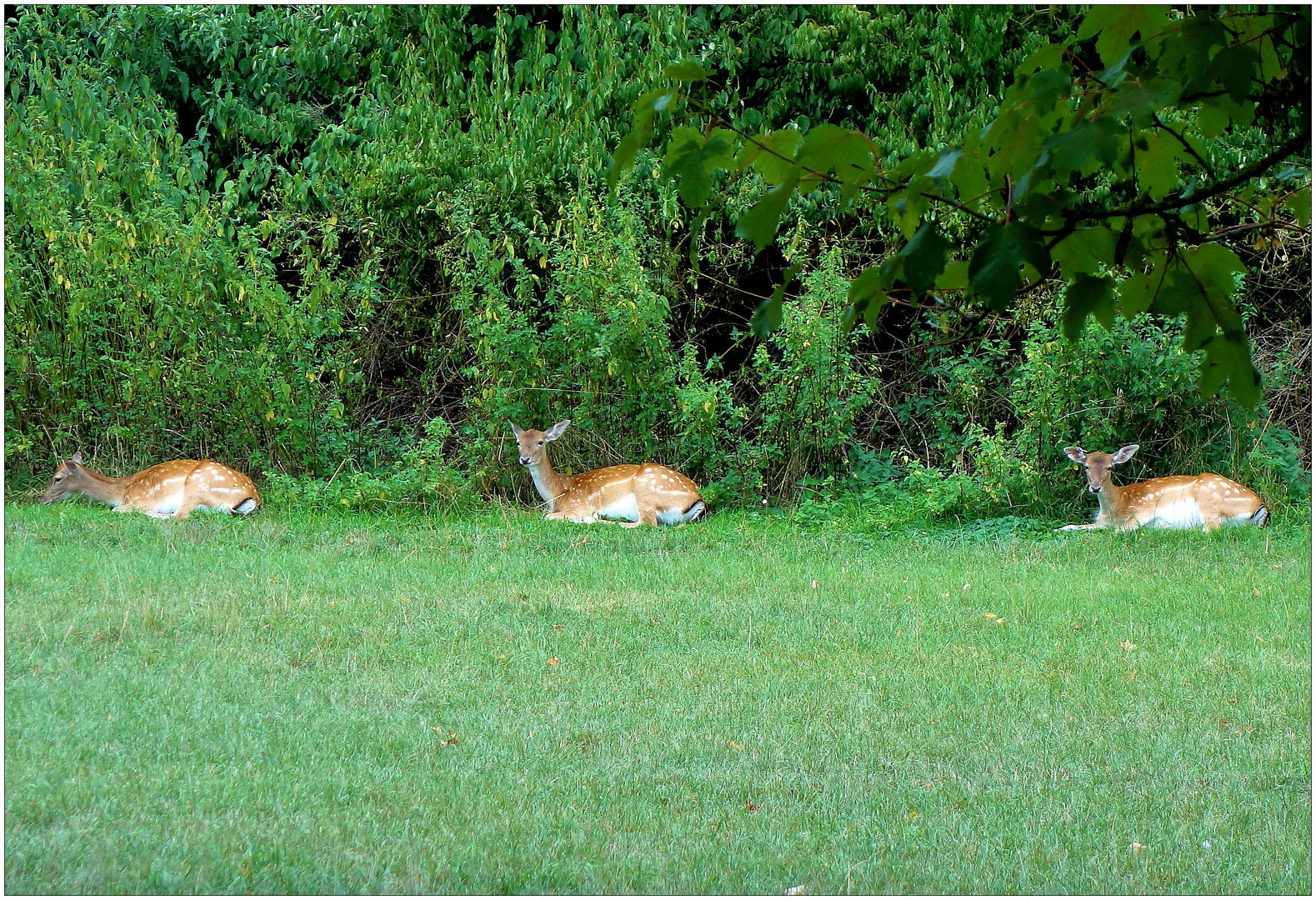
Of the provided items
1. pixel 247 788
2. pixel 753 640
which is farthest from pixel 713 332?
pixel 247 788

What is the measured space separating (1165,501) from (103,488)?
7.50m

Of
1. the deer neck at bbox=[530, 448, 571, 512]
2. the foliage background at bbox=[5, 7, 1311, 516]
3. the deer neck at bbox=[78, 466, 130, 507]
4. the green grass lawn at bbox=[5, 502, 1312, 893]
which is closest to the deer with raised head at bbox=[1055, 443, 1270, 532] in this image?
the foliage background at bbox=[5, 7, 1311, 516]

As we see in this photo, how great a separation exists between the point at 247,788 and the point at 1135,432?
768 centimetres

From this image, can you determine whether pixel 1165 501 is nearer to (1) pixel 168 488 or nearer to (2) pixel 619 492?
(2) pixel 619 492

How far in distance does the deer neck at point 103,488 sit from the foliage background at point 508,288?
60 cm

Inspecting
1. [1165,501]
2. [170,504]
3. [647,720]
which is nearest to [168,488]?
[170,504]

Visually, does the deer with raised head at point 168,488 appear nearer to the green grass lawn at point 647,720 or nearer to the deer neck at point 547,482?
the green grass lawn at point 647,720

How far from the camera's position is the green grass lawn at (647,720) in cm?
342

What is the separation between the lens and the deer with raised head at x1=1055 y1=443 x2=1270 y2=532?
27.8 ft

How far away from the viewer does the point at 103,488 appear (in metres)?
9.08

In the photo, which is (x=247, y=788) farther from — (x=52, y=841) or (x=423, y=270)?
(x=423, y=270)

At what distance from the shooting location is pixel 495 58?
1041 centimetres

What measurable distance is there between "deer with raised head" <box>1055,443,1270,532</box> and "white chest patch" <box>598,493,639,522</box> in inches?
117

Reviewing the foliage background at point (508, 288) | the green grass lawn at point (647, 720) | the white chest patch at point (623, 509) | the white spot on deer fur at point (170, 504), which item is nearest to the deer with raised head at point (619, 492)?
the white chest patch at point (623, 509)
